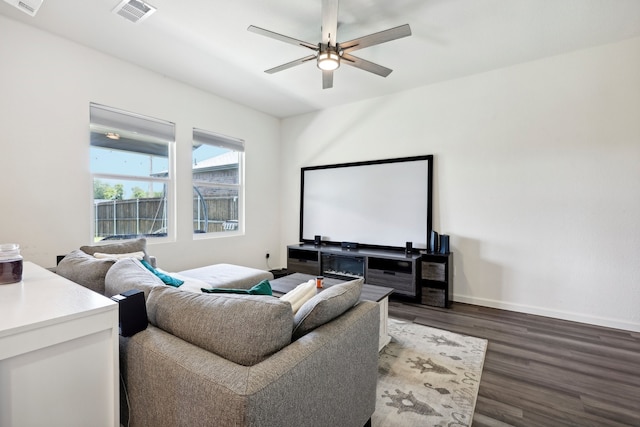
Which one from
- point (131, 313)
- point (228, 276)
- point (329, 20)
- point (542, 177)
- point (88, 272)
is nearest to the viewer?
point (131, 313)

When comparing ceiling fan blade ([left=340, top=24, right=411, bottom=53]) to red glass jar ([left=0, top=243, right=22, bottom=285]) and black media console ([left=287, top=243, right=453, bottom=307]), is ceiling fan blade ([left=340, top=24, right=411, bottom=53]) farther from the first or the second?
red glass jar ([left=0, top=243, right=22, bottom=285])

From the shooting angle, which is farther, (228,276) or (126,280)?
(228,276)

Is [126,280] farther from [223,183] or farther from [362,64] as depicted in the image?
[223,183]

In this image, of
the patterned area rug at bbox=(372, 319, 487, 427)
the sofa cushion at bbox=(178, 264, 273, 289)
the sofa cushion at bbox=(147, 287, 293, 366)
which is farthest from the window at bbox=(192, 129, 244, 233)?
the sofa cushion at bbox=(147, 287, 293, 366)

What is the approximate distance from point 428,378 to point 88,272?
88.3 inches

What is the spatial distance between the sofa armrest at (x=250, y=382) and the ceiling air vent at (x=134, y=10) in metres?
2.47

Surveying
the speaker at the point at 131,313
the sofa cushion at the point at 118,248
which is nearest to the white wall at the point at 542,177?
the sofa cushion at the point at 118,248

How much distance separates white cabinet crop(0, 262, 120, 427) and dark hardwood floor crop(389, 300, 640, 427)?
6.00 feet

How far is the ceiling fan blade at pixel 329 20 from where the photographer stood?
205cm

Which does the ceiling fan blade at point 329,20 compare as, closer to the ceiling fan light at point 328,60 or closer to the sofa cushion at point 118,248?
the ceiling fan light at point 328,60

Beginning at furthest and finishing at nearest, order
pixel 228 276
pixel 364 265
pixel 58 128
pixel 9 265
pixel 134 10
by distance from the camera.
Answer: pixel 364 265
pixel 228 276
pixel 58 128
pixel 134 10
pixel 9 265

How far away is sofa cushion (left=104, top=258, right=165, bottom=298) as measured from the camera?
Answer: 137 cm

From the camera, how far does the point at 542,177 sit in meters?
3.19

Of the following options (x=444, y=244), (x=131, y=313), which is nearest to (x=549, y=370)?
(x=444, y=244)
